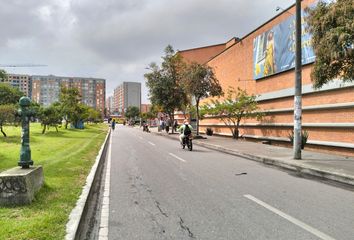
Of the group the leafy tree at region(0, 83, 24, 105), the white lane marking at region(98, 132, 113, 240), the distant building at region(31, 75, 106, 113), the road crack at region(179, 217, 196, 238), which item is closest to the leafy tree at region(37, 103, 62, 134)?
the leafy tree at region(0, 83, 24, 105)

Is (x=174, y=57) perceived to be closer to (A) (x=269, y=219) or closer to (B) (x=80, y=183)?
(B) (x=80, y=183)

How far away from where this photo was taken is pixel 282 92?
24.6m

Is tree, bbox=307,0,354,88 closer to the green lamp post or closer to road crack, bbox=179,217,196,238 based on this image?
road crack, bbox=179,217,196,238

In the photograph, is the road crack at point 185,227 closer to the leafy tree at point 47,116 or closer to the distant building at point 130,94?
the leafy tree at point 47,116

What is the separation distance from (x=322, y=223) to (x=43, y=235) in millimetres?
4358

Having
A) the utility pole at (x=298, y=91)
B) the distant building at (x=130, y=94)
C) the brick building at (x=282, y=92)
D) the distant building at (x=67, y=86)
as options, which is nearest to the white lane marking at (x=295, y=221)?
the utility pole at (x=298, y=91)

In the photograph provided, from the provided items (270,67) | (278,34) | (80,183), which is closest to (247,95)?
(270,67)

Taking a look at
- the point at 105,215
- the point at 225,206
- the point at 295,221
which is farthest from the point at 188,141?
the point at 295,221

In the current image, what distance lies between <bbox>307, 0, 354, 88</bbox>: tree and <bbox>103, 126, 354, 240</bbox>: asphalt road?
137 inches

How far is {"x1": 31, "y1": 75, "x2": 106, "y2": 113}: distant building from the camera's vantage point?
95438mm

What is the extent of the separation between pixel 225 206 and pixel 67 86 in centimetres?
5746

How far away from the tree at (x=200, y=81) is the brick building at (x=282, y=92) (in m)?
2.52

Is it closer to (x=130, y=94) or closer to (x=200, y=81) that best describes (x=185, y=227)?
(x=200, y=81)

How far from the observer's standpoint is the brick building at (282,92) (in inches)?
716
